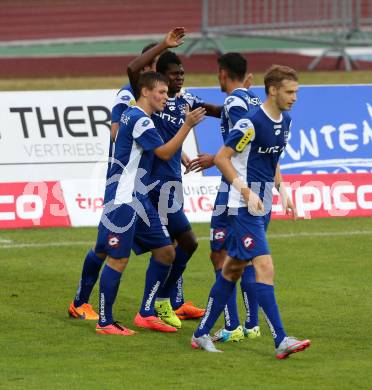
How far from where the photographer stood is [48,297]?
38.0 feet

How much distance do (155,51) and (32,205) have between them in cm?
552

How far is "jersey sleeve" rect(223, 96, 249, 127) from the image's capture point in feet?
31.6

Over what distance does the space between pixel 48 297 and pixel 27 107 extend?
4.89 metres

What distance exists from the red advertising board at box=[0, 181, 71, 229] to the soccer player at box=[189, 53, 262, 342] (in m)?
5.62

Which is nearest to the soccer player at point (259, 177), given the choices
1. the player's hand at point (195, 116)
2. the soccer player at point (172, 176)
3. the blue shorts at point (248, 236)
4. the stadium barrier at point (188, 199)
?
the blue shorts at point (248, 236)

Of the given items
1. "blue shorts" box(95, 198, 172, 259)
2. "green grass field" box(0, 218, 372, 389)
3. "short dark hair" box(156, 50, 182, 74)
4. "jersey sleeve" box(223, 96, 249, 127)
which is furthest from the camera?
"short dark hair" box(156, 50, 182, 74)

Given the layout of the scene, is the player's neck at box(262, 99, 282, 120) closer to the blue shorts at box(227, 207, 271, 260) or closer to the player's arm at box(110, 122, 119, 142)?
the blue shorts at box(227, 207, 271, 260)

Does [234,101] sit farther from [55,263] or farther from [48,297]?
[55,263]

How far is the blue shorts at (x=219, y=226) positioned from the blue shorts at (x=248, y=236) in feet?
2.43

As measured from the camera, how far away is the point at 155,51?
405 inches

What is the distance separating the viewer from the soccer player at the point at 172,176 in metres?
10.4

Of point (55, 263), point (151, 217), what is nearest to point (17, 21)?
point (55, 263)

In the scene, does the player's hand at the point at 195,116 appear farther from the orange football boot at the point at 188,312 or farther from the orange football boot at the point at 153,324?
the orange football boot at the point at 188,312

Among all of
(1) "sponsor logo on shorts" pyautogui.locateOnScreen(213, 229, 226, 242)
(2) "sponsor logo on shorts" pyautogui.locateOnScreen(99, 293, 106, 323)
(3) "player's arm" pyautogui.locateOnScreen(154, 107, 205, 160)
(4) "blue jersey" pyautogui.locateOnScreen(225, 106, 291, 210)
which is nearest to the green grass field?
(2) "sponsor logo on shorts" pyautogui.locateOnScreen(99, 293, 106, 323)
